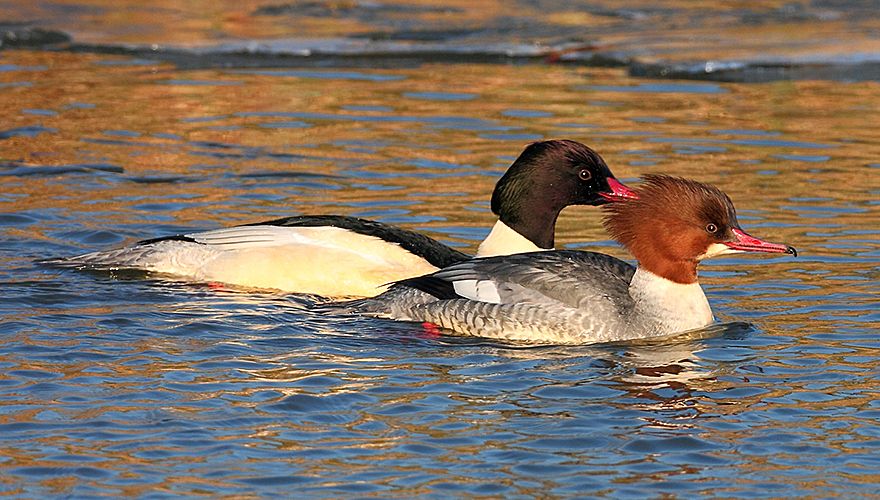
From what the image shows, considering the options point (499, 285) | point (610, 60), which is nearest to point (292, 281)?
point (499, 285)

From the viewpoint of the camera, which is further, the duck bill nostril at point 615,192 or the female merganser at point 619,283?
the duck bill nostril at point 615,192

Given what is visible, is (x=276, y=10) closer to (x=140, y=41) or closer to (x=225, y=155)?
(x=140, y=41)

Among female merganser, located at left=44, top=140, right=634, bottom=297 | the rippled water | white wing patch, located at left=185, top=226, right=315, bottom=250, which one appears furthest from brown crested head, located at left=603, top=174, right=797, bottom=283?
white wing patch, located at left=185, top=226, right=315, bottom=250

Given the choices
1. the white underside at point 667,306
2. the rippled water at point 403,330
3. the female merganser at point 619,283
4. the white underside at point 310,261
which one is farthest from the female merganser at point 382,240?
the white underside at point 667,306

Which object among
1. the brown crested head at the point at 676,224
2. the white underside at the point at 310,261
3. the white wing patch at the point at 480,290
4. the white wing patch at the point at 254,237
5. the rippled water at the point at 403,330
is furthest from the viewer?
the white wing patch at the point at 254,237

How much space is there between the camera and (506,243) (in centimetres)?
922

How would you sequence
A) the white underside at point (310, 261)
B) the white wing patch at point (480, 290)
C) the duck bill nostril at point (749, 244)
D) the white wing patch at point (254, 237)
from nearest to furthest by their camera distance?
the duck bill nostril at point (749, 244)
the white wing patch at point (480, 290)
the white underside at point (310, 261)
the white wing patch at point (254, 237)

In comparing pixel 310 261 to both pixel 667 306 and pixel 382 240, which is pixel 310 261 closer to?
pixel 382 240

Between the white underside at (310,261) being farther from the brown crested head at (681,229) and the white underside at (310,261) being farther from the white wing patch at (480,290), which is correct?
the brown crested head at (681,229)

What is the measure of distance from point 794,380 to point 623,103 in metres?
7.91

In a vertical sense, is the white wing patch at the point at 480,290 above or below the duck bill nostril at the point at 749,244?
below

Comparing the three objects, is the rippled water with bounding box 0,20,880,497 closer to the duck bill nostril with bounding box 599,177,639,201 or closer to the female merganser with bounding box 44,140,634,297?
the female merganser with bounding box 44,140,634,297

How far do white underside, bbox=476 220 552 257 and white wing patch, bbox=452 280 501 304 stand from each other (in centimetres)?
93

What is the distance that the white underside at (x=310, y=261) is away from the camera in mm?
9062
